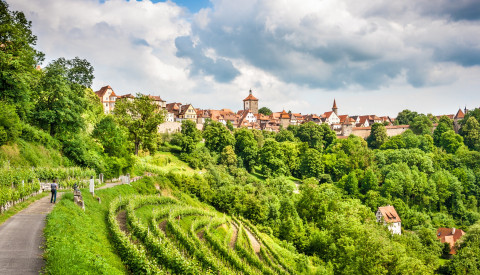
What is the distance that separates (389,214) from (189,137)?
39136mm

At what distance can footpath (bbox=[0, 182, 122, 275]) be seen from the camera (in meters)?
11.9

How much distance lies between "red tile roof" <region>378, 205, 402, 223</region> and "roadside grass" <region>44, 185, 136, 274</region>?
51654mm

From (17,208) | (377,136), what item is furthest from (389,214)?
(17,208)

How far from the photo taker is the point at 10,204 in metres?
18.4

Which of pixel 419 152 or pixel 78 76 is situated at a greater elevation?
pixel 78 76

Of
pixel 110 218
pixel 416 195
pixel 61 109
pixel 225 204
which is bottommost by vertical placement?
pixel 416 195

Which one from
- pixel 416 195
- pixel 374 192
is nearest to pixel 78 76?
pixel 374 192

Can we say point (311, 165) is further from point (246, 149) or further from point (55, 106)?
point (55, 106)

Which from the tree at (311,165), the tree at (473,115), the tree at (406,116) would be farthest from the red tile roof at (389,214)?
the tree at (406,116)

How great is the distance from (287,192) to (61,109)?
3536cm

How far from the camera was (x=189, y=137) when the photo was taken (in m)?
65.4

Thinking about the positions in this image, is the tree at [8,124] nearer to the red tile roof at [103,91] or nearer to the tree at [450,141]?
the red tile roof at [103,91]

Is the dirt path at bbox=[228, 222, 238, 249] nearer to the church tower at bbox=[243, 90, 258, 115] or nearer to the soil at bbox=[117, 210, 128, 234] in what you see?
the soil at bbox=[117, 210, 128, 234]

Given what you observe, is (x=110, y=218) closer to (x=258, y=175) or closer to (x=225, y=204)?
(x=225, y=204)
